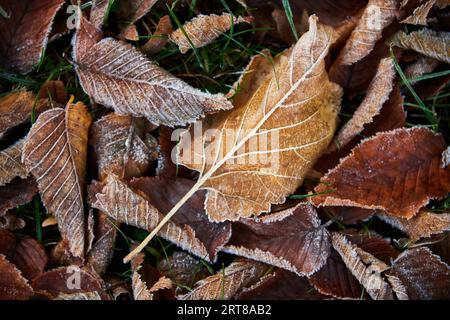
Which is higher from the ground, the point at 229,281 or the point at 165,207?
the point at 165,207

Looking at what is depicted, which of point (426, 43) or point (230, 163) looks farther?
point (426, 43)

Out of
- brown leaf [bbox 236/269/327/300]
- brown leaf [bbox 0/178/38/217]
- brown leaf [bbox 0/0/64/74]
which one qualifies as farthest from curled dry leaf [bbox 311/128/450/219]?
brown leaf [bbox 0/0/64/74]

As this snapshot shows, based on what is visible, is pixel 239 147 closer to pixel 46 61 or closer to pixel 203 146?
pixel 203 146

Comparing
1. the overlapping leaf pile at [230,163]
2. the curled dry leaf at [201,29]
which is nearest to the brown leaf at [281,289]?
the overlapping leaf pile at [230,163]

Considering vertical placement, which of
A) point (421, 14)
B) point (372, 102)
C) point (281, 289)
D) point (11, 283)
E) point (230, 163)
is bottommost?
point (281, 289)

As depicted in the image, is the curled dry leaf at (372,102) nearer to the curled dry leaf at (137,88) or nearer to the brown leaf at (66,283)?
the curled dry leaf at (137,88)

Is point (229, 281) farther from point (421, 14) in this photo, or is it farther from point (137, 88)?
point (421, 14)

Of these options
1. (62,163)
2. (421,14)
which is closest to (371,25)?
(421,14)
